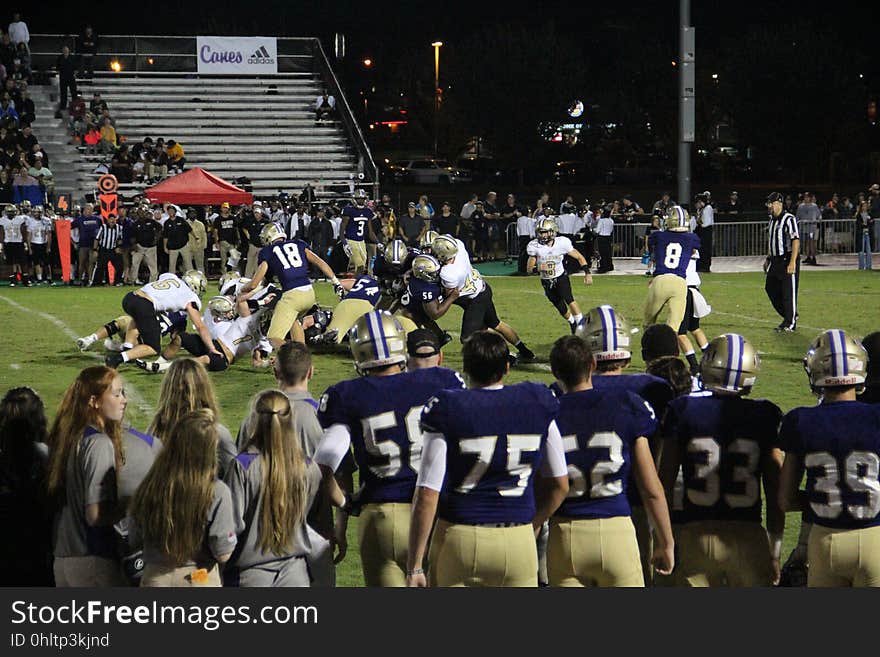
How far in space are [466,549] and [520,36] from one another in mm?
53056

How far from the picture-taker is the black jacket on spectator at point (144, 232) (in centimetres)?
2264

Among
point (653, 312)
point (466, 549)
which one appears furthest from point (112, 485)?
point (653, 312)

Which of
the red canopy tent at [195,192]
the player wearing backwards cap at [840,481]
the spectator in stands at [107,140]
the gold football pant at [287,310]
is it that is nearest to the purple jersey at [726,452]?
the player wearing backwards cap at [840,481]

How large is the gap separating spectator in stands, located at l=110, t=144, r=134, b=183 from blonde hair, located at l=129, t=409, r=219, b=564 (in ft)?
87.0

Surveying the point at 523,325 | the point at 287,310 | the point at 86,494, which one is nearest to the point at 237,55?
the point at 523,325

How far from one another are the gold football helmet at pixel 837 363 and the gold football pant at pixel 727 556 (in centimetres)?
62

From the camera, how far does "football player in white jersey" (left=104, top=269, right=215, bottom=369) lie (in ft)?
39.7

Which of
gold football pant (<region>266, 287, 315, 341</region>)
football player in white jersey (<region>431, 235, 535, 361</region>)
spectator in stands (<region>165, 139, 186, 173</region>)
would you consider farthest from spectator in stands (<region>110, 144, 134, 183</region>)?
football player in white jersey (<region>431, 235, 535, 361</region>)

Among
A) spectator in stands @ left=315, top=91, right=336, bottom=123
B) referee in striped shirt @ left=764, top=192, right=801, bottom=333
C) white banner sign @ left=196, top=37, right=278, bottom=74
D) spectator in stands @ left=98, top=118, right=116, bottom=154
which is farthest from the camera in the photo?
white banner sign @ left=196, top=37, right=278, bottom=74

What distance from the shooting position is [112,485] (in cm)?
456

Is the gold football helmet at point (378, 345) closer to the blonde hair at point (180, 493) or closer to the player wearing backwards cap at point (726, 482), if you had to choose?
the blonde hair at point (180, 493)

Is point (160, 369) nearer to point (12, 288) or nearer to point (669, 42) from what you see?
point (12, 288)

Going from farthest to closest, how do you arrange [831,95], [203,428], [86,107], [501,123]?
[501,123] → [831,95] → [86,107] → [203,428]

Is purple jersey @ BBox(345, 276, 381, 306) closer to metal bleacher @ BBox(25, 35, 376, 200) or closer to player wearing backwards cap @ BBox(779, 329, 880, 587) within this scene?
player wearing backwards cap @ BBox(779, 329, 880, 587)
